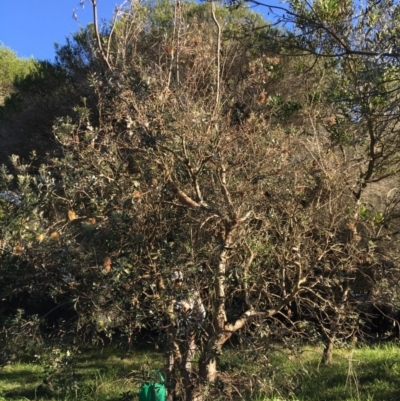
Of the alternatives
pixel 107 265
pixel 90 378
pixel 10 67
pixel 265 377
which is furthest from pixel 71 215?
pixel 10 67

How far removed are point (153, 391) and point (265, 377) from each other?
2.75ft

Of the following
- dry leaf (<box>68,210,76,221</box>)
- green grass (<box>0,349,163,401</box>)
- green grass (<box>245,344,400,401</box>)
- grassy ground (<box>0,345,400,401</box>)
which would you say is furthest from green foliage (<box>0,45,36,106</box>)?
dry leaf (<box>68,210,76,221</box>)

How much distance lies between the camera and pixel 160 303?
3.88 metres

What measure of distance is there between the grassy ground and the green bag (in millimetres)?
115

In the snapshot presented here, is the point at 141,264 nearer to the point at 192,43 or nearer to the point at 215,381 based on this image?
the point at 215,381

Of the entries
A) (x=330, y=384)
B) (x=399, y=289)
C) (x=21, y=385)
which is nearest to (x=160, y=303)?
(x=399, y=289)

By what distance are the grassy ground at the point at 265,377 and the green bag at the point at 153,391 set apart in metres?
0.11

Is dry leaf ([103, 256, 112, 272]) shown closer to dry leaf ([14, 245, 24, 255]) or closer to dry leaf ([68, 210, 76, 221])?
dry leaf ([68, 210, 76, 221])

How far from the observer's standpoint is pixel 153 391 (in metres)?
4.35

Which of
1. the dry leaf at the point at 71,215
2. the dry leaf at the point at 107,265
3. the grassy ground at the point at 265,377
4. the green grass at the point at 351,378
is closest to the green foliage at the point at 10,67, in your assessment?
the grassy ground at the point at 265,377

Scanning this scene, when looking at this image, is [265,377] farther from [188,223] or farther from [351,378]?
[351,378]

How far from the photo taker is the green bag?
4200 millimetres

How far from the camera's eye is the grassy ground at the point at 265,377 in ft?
13.6

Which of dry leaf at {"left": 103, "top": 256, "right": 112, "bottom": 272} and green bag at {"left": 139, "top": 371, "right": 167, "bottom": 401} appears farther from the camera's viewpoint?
green bag at {"left": 139, "top": 371, "right": 167, "bottom": 401}
